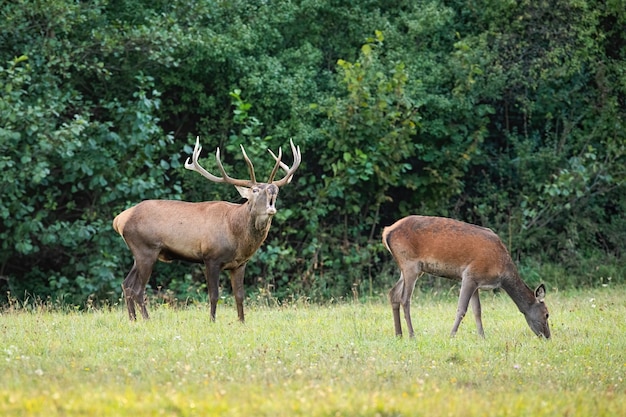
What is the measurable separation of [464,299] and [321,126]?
6.78 metres

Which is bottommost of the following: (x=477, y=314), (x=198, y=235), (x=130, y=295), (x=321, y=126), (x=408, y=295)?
(x=130, y=295)

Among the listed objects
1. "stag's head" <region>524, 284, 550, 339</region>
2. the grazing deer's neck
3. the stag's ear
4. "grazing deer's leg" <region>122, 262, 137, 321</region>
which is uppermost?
the stag's ear

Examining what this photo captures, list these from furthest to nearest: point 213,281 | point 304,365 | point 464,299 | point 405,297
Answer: point 213,281 → point 464,299 → point 405,297 → point 304,365

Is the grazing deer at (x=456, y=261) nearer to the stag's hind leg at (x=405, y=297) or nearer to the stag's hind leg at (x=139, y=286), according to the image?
the stag's hind leg at (x=405, y=297)

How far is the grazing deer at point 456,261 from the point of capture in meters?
11.4

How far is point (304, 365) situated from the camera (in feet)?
28.9

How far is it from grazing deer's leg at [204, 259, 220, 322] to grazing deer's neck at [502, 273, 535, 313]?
3.31 m

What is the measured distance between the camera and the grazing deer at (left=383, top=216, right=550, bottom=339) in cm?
1139

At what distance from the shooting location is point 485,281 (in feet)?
38.1

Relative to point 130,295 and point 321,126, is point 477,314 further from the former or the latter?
point 321,126

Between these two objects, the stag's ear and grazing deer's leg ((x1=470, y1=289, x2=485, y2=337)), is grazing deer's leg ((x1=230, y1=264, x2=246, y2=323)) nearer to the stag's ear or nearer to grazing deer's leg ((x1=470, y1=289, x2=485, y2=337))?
the stag's ear

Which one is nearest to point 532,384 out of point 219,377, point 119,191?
point 219,377

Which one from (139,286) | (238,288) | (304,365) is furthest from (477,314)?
(139,286)

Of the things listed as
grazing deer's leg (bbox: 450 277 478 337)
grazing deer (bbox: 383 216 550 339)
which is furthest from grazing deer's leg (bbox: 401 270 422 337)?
grazing deer's leg (bbox: 450 277 478 337)
